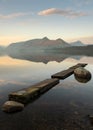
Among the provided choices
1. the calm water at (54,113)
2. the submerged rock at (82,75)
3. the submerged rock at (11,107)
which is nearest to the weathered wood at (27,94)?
the calm water at (54,113)

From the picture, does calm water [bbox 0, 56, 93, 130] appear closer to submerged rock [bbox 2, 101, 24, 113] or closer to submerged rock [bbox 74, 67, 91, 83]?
submerged rock [bbox 2, 101, 24, 113]

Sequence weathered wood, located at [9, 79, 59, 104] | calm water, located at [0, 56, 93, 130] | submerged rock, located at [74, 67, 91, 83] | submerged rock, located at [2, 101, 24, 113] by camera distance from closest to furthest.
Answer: calm water, located at [0, 56, 93, 130] → submerged rock, located at [2, 101, 24, 113] → weathered wood, located at [9, 79, 59, 104] → submerged rock, located at [74, 67, 91, 83]

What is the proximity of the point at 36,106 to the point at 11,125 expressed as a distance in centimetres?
449

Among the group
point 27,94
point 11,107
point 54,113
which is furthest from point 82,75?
point 11,107

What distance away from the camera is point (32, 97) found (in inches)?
805

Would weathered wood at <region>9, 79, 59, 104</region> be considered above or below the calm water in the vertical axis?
above

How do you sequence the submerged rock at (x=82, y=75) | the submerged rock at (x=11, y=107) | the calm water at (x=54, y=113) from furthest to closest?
the submerged rock at (x=82, y=75) → the submerged rock at (x=11, y=107) → the calm water at (x=54, y=113)

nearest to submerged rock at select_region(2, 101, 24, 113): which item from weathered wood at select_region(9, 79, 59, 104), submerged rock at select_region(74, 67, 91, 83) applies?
weathered wood at select_region(9, 79, 59, 104)

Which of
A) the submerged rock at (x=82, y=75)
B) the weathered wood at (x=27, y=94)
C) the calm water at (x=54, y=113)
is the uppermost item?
the submerged rock at (x=82, y=75)

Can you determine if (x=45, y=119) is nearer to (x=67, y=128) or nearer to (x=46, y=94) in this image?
(x=67, y=128)

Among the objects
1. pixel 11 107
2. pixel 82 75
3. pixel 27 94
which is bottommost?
pixel 11 107

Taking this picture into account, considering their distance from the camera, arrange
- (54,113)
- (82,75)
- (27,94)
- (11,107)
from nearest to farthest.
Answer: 1. (11,107)
2. (54,113)
3. (27,94)
4. (82,75)

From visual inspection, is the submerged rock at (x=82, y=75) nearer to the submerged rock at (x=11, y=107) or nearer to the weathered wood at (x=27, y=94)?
the weathered wood at (x=27, y=94)

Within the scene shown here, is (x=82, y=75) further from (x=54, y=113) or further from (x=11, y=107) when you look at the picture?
(x=11, y=107)
